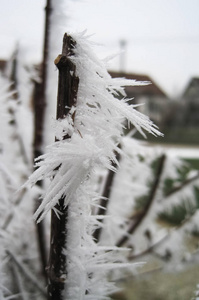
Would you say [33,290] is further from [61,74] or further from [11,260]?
[61,74]

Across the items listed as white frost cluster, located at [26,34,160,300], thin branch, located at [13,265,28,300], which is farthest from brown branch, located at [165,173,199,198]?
white frost cluster, located at [26,34,160,300]

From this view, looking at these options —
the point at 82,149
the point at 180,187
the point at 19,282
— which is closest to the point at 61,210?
the point at 82,149

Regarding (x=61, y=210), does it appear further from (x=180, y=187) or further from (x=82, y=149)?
(x=180, y=187)

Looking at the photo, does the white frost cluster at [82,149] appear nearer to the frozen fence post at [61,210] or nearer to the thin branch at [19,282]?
the frozen fence post at [61,210]

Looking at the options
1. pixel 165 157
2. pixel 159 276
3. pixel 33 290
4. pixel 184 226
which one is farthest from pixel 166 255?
pixel 159 276

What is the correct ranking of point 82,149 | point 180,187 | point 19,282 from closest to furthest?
point 82,149
point 19,282
point 180,187

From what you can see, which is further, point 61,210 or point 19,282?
point 19,282

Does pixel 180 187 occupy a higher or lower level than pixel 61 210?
lower

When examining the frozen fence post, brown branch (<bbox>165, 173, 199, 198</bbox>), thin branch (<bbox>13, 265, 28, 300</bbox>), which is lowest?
thin branch (<bbox>13, 265, 28, 300</bbox>)

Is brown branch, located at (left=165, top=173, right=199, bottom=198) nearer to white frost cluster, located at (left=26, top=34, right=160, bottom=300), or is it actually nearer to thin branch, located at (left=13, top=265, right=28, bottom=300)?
thin branch, located at (left=13, top=265, right=28, bottom=300)

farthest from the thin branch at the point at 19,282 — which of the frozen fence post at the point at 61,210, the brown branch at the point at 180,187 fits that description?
the brown branch at the point at 180,187
